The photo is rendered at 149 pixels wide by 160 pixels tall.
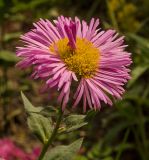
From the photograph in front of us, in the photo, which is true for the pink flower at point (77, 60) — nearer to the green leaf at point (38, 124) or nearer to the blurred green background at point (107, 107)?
the green leaf at point (38, 124)

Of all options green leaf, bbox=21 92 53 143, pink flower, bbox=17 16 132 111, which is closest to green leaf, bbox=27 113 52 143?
green leaf, bbox=21 92 53 143

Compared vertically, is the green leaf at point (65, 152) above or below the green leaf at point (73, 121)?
below

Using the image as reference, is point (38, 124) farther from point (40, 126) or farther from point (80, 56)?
point (80, 56)

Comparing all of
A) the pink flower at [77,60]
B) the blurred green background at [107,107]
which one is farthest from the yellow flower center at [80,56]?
the blurred green background at [107,107]

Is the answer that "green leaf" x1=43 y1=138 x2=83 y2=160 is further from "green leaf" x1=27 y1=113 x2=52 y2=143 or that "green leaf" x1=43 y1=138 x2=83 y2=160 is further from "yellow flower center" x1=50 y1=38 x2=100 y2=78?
"yellow flower center" x1=50 y1=38 x2=100 y2=78

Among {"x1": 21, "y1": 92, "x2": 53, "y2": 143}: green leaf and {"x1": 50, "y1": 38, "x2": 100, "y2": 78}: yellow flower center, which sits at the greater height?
{"x1": 50, "y1": 38, "x2": 100, "y2": 78}: yellow flower center
